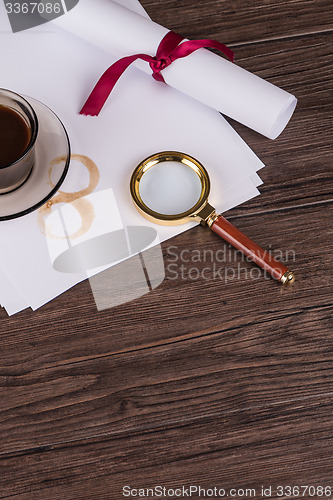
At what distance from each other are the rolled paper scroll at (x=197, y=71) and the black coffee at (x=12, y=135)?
0.22 metres

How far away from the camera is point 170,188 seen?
90 cm

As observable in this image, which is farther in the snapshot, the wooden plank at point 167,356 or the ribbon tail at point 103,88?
the ribbon tail at point 103,88

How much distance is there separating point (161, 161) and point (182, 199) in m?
0.08

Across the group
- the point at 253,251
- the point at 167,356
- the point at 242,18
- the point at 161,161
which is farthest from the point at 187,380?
the point at 242,18

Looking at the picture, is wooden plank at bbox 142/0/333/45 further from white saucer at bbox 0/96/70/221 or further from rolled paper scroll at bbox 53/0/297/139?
white saucer at bbox 0/96/70/221

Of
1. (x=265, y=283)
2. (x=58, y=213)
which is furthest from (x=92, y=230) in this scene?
(x=265, y=283)

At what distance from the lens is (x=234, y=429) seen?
2.77 ft

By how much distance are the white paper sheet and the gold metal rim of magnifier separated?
0.03m

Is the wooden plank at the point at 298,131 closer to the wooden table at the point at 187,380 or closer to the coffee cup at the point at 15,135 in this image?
the wooden table at the point at 187,380

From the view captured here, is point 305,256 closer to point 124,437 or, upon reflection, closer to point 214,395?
point 214,395

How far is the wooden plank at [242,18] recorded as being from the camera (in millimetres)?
1034

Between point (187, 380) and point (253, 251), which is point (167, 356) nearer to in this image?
point (187, 380)

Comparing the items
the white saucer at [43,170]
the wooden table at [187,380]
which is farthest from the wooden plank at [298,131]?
the white saucer at [43,170]

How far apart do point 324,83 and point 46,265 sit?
0.58 m
